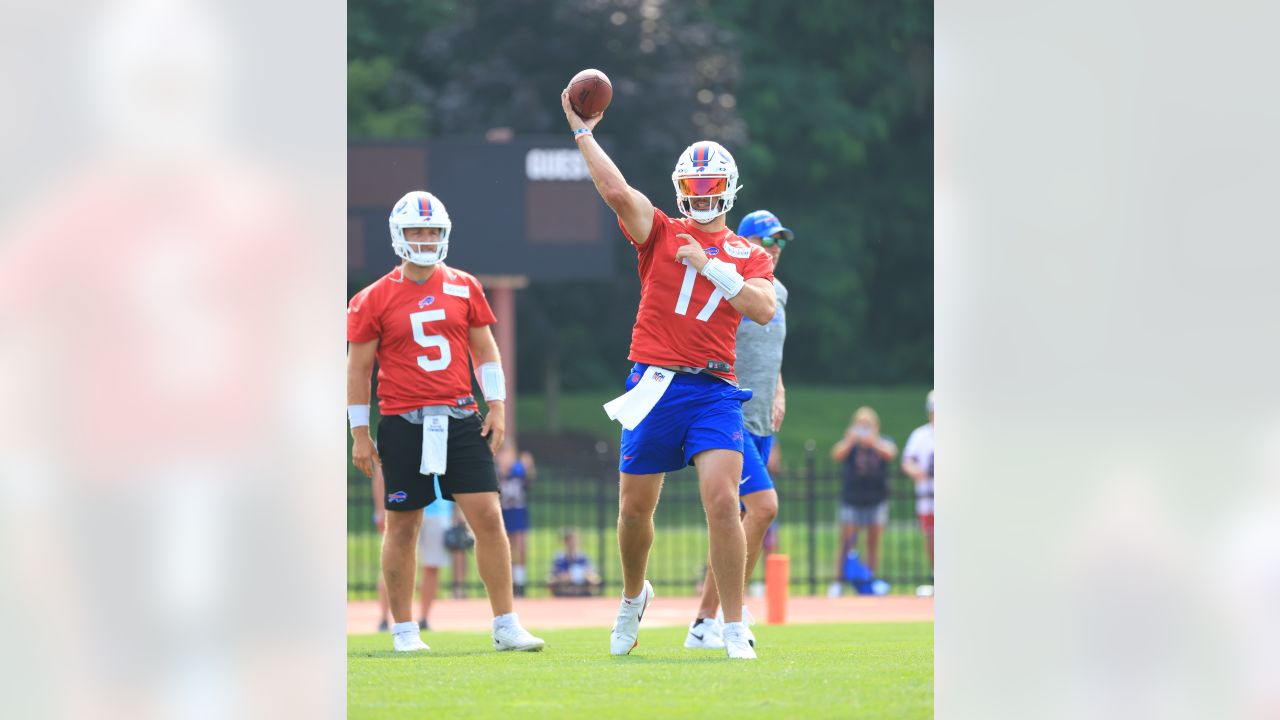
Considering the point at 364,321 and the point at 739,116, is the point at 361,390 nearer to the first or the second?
the point at 364,321

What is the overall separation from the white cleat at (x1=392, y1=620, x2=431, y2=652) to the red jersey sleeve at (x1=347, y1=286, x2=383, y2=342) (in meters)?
1.43

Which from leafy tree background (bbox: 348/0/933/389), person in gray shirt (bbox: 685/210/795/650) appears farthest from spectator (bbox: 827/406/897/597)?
leafy tree background (bbox: 348/0/933/389)

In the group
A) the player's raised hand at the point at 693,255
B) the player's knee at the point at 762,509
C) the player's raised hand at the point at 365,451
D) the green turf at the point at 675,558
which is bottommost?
the green turf at the point at 675,558

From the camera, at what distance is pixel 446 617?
15.6 metres

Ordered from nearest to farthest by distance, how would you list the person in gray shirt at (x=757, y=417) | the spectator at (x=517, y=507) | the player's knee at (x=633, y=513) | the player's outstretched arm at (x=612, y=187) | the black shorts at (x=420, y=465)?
1. the player's outstretched arm at (x=612, y=187)
2. the player's knee at (x=633, y=513)
3. the black shorts at (x=420, y=465)
4. the person in gray shirt at (x=757, y=417)
5. the spectator at (x=517, y=507)

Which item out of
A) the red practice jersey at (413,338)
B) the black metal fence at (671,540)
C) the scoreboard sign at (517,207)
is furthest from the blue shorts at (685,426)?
the scoreboard sign at (517,207)

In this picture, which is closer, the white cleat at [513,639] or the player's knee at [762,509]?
the white cleat at [513,639]

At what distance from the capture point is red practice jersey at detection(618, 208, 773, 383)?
24.9 feet

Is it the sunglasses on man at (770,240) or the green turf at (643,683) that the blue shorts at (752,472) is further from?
the sunglasses on man at (770,240)

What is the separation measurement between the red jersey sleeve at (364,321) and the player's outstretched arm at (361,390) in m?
0.04

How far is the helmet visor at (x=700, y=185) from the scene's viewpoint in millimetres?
7621
